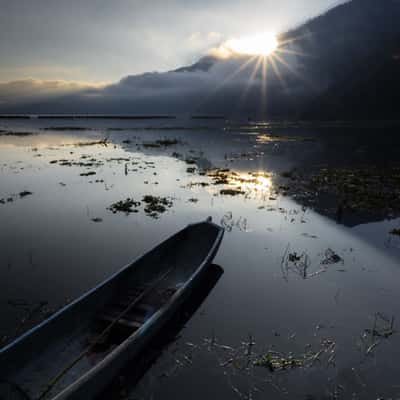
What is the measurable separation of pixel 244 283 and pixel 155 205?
10485mm

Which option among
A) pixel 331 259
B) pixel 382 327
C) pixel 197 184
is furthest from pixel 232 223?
pixel 197 184

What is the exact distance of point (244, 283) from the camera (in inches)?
450

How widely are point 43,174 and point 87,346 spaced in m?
26.2

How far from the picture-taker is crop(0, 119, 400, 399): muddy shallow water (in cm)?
720

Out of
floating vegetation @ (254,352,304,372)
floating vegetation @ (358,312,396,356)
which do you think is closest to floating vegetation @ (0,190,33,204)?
floating vegetation @ (254,352,304,372)

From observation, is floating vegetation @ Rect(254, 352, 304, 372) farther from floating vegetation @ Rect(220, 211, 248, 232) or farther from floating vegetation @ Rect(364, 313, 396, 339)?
floating vegetation @ Rect(220, 211, 248, 232)

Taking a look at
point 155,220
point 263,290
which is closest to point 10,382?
point 263,290

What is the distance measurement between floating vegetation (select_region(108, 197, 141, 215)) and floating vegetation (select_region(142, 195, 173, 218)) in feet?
2.55

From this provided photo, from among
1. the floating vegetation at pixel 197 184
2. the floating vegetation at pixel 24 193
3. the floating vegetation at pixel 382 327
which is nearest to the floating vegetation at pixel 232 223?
the floating vegetation at pixel 197 184

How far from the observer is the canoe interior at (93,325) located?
606cm

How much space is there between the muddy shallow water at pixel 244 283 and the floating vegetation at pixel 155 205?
0.48m

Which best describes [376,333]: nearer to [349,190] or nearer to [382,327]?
[382,327]

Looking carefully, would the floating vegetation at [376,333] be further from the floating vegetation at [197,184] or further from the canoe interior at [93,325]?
the floating vegetation at [197,184]

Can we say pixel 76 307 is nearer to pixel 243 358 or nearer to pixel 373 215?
pixel 243 358
